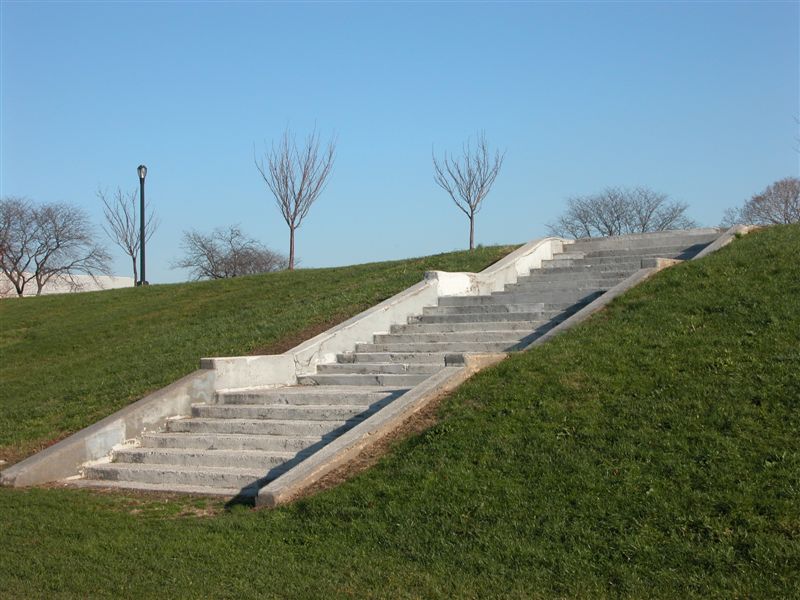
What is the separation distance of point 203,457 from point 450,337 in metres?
4.07

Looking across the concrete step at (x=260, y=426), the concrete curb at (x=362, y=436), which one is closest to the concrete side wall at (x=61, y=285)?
the concrete step at (x=260, y=426)

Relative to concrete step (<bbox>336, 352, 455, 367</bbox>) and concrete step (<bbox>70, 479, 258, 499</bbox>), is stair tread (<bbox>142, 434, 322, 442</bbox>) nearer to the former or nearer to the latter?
concrete step (<bbox>70, 479, 258, 499</bbox>)

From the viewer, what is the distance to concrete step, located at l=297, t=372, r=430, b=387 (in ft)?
34.8

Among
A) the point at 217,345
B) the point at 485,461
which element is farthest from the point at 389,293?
the point at 485,461

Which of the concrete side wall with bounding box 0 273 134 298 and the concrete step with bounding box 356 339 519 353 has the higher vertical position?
the concrete side wall with bounding box 0 273 134 298

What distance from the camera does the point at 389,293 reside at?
49.7 feet

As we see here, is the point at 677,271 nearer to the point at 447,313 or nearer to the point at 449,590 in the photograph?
the point at 447,313

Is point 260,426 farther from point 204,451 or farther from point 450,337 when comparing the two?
point 450,337

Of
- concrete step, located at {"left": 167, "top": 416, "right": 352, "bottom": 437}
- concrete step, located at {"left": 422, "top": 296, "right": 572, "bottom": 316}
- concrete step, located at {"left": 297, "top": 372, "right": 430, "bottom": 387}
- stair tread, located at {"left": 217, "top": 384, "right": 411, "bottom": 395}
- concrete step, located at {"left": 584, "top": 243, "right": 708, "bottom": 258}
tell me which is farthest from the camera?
concrete step, located at {"left": 584, "top": 243, "right": 708, "bottom": 258}

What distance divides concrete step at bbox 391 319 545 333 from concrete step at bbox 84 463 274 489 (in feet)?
14.5

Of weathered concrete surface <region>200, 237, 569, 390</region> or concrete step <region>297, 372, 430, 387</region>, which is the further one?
weathered concrete surface <region>200, 237, 569, 390</region>

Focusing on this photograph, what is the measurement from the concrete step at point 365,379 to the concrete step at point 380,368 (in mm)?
166

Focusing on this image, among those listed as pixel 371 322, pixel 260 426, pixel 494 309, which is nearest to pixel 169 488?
pixel 260 426

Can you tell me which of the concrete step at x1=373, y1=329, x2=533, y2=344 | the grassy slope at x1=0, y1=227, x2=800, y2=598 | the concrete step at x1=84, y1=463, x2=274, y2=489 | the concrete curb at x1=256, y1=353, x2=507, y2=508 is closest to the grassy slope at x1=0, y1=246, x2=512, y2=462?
the concrete step at x1=373, y1=329, x2=533, y2=344
